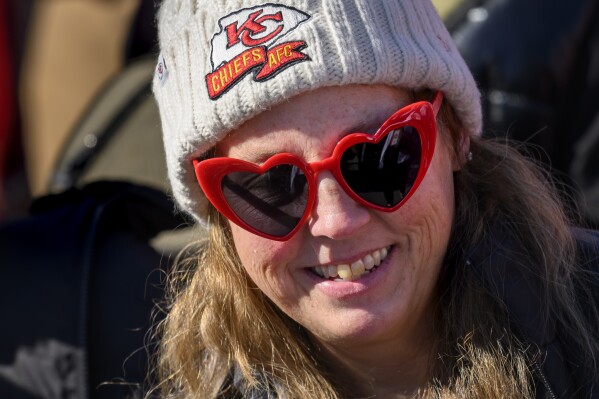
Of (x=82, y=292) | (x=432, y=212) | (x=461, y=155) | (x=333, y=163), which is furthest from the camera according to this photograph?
(x=82, y=292)

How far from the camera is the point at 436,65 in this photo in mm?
1705

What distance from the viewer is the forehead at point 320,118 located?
165 cm

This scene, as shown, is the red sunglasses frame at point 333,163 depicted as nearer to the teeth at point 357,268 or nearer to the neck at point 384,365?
the teeth at point 357,268

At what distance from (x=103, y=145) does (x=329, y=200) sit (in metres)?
1.92

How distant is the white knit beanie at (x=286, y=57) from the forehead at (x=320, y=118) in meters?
0.03

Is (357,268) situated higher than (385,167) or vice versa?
(385,167)

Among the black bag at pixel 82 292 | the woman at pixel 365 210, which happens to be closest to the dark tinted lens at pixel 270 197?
the woman at pixel 365 210

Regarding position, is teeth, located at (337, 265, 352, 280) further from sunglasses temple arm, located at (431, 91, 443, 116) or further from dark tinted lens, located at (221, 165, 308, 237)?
sunglasses temple arm, located at (431, 91, 443, 116)

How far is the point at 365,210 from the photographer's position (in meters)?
1.67

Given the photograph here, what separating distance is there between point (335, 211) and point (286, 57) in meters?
0.28

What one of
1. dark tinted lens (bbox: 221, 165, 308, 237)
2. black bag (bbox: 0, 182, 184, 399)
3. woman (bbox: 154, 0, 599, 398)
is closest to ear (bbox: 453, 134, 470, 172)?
woman (bbox: 154, 0, 599, 398)

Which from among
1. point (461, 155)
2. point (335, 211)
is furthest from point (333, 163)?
point (461, 155)

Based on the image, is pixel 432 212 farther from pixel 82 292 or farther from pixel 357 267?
pixel 82 292

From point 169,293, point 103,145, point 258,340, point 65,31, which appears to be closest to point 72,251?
point 169,293
